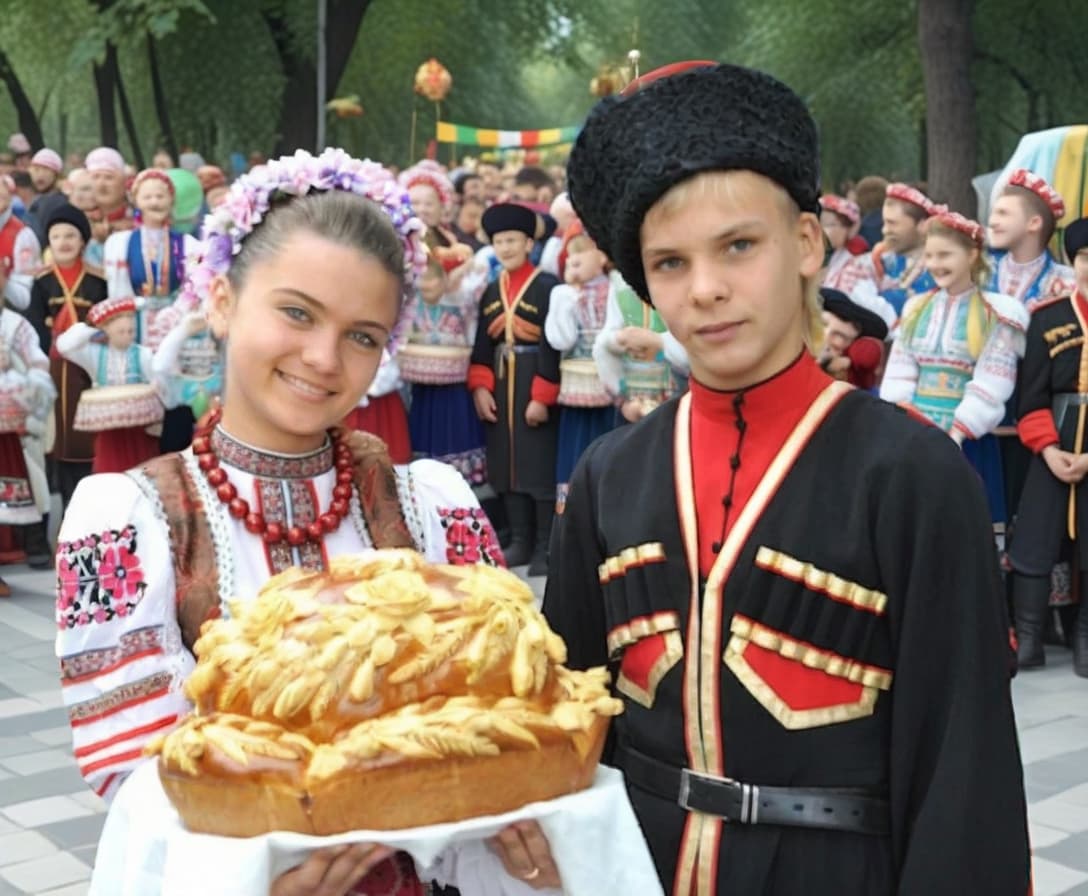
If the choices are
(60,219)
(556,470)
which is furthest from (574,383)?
(60,219)

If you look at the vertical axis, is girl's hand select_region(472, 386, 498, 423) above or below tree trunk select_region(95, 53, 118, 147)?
below

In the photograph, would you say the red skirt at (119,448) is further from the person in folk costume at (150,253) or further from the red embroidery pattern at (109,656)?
the red embroidery pattern at (109,656)

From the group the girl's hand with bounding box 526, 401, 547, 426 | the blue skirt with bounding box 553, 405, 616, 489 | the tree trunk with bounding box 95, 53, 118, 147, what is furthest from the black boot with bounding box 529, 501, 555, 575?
the tree trunk with bounding box 95, 53, 118, 147

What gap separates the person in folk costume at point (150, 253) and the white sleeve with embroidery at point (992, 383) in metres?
4.81

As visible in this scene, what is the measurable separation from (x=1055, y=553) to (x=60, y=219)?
6.47m

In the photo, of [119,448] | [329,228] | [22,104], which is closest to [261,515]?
[329,228]

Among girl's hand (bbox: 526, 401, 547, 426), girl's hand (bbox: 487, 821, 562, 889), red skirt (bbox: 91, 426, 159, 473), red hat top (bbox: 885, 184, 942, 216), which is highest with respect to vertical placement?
red hat top (bbox: 885, 184, 942, 216)

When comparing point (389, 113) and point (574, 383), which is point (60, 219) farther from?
point (389, 113)

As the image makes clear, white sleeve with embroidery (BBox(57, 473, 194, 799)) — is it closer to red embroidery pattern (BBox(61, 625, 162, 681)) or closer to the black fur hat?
red embroidery pattern (BBox(61, 625, 162, 681))

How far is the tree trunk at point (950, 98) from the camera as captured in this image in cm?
1391

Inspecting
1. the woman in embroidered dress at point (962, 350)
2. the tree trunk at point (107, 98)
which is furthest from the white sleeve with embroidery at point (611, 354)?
the tree trunk at point (107, 98)

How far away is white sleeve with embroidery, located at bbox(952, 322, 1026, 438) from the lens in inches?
255

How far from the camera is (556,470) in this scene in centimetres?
885

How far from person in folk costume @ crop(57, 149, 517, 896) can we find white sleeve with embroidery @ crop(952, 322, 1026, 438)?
179 inches
